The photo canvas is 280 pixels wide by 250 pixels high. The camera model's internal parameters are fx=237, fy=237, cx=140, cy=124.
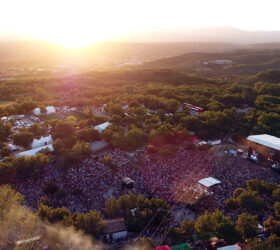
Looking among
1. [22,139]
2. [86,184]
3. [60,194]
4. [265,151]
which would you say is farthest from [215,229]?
[22,139]

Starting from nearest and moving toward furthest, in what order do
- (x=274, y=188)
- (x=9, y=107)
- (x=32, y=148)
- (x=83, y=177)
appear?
(x=274, y=188)
(x=83, y=177)
(x=32, y=148)
(x=9, y=107)

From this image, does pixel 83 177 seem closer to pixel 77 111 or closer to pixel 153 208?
pixel 153 208

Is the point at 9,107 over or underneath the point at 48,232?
over

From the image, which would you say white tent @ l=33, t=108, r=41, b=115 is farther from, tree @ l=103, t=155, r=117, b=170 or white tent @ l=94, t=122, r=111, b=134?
tree @ l=103, t=155, r=117, b=170

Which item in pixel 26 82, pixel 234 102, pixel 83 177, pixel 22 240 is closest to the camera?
pixel 22 240

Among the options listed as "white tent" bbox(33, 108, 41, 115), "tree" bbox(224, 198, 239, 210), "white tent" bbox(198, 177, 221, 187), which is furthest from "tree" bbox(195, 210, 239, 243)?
"white tent" bbox(33, 108, 41, 115)

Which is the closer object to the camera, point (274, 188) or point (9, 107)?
point (274, 188)

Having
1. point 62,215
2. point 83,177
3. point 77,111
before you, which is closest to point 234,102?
point 77,111

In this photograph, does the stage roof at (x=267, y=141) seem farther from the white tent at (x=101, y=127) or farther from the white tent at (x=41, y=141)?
the white tent at (x=41, y=141)

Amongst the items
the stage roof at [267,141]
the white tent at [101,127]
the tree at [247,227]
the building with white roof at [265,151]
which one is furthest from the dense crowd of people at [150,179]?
the white tent at [101,127]
